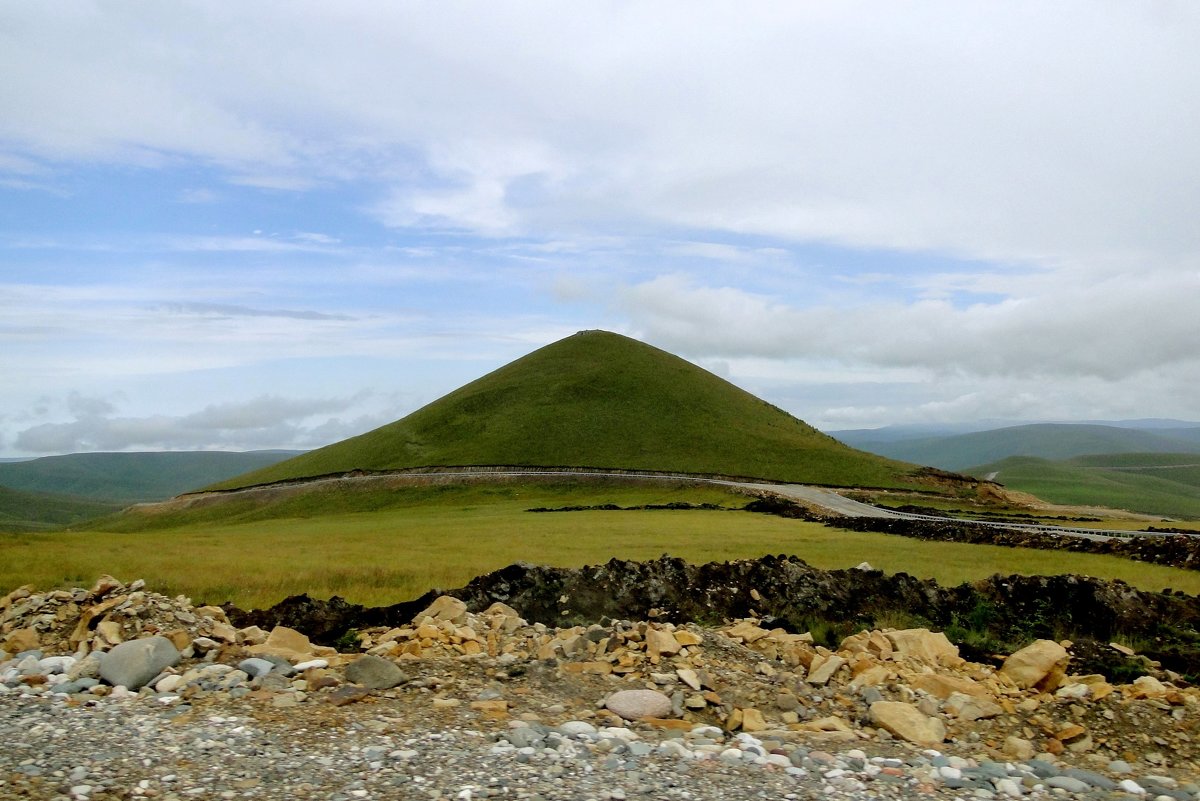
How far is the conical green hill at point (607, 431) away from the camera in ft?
387

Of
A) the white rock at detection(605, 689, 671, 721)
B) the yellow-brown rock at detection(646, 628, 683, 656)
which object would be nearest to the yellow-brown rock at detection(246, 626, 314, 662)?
the white rock at detection(605, 689, 671, 721)

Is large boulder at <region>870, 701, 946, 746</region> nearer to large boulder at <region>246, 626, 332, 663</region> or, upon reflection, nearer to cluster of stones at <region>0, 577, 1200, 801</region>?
cluster of stones at <region>0, 577, 1200, 801</region>

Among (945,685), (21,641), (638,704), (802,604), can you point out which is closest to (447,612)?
(638,704)

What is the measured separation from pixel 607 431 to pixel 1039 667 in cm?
11954

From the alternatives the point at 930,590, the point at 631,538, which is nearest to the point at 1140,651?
the point at 930,590

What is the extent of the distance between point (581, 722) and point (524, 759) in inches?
62.8

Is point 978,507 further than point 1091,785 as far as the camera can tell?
Yes

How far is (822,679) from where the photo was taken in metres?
13.4

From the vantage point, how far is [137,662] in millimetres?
13156

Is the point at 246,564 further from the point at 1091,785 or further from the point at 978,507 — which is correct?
the point at 978,507

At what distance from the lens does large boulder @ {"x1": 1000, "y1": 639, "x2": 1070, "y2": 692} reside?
43.9 feet

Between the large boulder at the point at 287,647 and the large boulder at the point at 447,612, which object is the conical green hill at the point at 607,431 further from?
the large boulder at the point at 287,647

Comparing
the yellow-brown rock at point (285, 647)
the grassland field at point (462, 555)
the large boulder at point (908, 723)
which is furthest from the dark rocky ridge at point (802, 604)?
the large boulder at point (908, 723)

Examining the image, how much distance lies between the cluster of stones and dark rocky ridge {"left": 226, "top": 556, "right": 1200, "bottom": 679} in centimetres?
270
